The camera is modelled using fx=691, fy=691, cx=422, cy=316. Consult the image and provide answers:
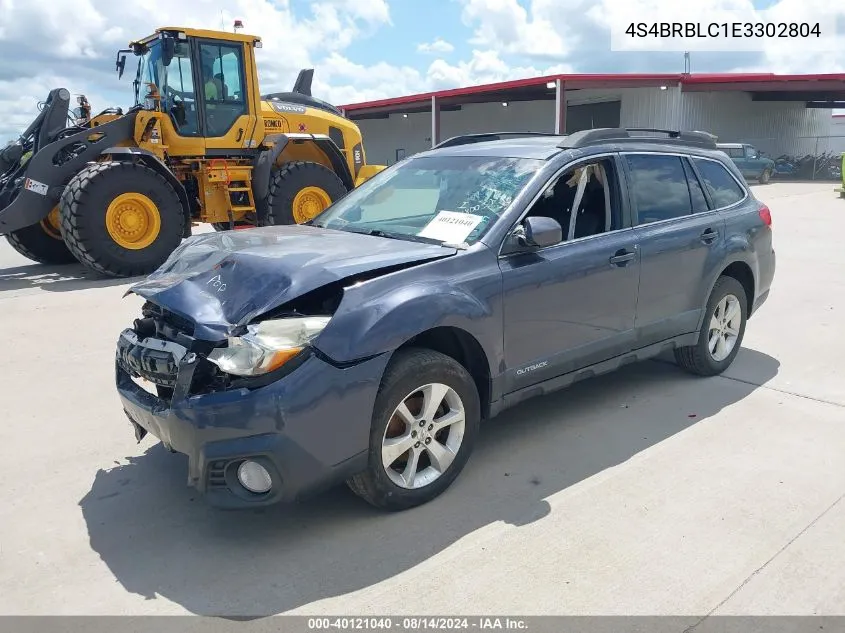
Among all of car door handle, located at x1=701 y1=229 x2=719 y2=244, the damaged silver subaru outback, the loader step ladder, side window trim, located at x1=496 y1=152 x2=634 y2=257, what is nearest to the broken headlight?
the damaged silver subaru outback

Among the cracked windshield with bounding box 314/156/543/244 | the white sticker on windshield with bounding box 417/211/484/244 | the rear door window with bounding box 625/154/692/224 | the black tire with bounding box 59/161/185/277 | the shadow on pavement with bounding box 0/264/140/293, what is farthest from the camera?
the shadow on pavement with bounding box 0/264/140/293

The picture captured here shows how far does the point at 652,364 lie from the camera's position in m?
5.61

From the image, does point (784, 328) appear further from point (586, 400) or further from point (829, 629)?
point (829, 629)

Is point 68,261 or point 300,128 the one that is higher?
point 300,128

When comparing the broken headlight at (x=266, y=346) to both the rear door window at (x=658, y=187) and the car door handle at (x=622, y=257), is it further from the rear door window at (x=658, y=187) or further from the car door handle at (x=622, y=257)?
the rear door window at (x=658, y=187)

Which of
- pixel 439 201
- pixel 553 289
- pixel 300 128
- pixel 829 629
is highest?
pixel 300 128

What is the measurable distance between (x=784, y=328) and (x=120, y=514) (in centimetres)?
603

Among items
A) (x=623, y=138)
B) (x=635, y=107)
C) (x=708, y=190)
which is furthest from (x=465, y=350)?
(x=635, y=107)

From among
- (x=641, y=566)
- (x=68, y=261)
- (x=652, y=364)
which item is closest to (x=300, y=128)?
(x=68, y=261)

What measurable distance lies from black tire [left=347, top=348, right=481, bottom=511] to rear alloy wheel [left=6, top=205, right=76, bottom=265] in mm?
8824

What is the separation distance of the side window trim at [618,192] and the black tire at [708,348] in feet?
3.60

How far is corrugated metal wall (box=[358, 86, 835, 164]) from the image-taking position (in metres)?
30.1

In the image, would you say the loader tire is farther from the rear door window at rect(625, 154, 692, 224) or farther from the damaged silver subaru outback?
the rear door window at rect(625, 154, 692, 224)

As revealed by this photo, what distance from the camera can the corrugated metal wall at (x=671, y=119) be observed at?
30.1 m
